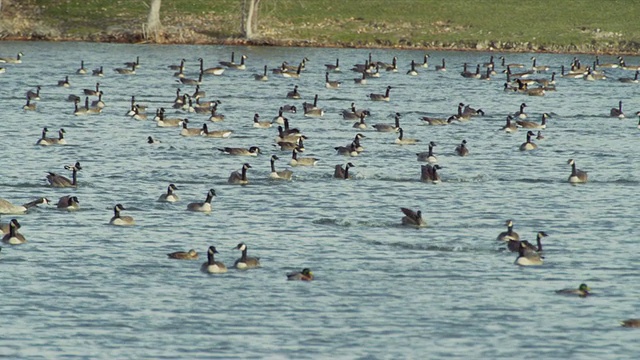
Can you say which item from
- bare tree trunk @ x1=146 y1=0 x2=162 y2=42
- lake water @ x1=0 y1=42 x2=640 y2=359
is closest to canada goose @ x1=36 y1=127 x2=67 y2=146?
lake water @ x1=0 y1=42 x2=640 y2=359

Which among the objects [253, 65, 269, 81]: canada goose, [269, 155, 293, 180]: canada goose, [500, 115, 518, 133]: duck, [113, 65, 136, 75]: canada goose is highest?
[253, 65, 269, 81]: canada goose

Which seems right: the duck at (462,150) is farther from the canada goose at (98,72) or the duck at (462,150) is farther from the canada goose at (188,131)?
the canada goose at (98,72)

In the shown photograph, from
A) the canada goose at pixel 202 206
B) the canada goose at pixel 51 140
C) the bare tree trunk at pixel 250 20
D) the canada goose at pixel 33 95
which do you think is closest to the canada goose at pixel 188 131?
the canada goose at pixel 51 140

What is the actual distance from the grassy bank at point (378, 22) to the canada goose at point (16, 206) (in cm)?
5833

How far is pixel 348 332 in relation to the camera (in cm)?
2392

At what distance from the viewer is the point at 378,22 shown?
312 ft

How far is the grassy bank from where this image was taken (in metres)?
92.6

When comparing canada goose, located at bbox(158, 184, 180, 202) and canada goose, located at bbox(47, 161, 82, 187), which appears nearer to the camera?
canada goose, located at bbox(158, 184, 180, 202)

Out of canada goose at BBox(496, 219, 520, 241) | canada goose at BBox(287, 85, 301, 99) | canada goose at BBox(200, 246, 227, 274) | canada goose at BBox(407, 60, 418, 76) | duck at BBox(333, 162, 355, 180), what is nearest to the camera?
canada goose at BBox(200, 246, 227, 274)

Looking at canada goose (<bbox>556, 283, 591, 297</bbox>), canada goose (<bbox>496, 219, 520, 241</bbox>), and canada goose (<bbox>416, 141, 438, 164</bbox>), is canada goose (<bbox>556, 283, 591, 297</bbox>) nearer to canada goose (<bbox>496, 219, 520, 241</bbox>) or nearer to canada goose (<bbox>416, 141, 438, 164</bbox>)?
canada goose (<bbox>496, 219, 520, 241</bbox>)

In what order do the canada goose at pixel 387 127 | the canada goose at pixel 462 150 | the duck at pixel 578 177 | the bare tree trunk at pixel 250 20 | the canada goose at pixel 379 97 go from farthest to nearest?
the bare tree trunk at pixel 250 20, the canada goose at pixel 379 97, the canada goose at pixel 387 127, the canada goose at pixel 462 150, the duck at pixel 578 177

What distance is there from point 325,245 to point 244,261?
306 centimetres

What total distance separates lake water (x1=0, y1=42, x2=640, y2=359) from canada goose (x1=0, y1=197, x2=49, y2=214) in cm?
32

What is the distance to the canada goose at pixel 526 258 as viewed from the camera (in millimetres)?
29172
